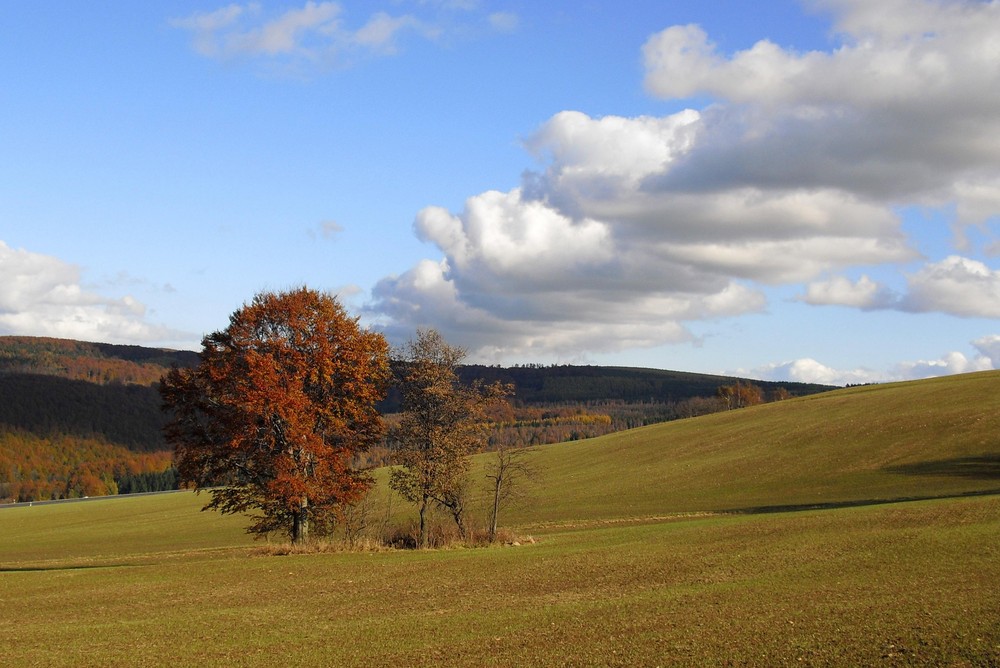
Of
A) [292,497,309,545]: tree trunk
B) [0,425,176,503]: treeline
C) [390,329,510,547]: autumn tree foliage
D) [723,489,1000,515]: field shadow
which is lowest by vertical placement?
[0,425,176,503]: treeline

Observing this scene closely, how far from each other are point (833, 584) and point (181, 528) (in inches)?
2792

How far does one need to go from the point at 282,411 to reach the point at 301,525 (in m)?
5.94

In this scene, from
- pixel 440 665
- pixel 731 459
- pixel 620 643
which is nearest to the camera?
pixel 440 665

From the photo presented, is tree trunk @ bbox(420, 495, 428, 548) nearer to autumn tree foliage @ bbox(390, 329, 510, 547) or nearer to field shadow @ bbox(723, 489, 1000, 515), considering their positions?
autumn tree foliage @ bbox(390, 329, 510, 547)

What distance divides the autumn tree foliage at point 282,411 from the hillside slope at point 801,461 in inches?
911

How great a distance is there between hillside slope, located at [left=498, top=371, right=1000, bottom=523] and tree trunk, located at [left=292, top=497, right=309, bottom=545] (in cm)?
2284

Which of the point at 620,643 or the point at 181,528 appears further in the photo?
the point at 181,528

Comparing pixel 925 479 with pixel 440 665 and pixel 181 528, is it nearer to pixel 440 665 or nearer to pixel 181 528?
pixel 440 665

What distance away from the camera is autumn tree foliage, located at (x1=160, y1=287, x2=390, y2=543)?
33156mm

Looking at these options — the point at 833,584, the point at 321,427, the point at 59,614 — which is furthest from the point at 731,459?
the point at 59,614

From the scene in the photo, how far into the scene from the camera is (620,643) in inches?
562

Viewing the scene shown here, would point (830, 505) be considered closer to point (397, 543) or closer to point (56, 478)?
point (397, 543)

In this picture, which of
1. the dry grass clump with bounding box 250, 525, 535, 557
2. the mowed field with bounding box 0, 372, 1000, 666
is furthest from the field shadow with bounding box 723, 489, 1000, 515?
the dry grass clump with bounding box 250, 525, 535, 557

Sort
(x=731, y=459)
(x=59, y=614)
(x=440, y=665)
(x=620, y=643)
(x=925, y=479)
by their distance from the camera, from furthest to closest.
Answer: (x=731, y=459) → (x=925, y=479) → (x=59, y=614) → (x=620, y=643) → (x=440, y=665)
